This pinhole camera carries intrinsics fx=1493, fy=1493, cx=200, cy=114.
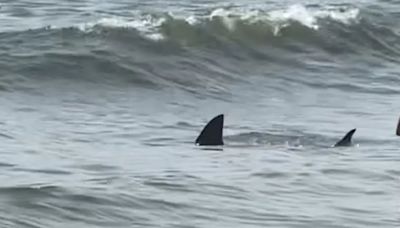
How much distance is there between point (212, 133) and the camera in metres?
12.5

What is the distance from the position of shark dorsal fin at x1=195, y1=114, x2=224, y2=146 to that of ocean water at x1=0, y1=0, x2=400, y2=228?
0.21 metres

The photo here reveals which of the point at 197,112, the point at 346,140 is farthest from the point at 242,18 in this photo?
the point at 346,140

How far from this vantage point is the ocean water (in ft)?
32.7

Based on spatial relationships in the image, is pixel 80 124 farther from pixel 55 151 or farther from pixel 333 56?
pixel 333 56

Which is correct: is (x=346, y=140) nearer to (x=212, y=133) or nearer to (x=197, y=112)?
(x=212, y=133)

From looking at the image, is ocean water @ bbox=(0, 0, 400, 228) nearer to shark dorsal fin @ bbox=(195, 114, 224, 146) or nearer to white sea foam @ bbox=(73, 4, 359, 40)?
white sea foam @ bbox=(73, 4, 359, 40)

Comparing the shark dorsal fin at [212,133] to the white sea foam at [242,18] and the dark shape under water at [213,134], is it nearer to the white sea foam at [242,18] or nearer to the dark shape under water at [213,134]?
the dark shape under water at [213,134]

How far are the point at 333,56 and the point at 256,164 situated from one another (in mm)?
8018

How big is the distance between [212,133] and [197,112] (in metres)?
2.67

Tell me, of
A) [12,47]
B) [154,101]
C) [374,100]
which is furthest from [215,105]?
[12,47]

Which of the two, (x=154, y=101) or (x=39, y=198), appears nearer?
(x=39, y=198)

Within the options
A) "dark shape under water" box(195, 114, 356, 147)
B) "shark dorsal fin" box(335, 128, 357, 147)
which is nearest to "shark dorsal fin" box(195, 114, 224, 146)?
"dark shape under water" box(195, 114, 356, 147)

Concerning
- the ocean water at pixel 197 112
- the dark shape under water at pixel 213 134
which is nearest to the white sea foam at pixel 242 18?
the ocean water at pixel 197 112

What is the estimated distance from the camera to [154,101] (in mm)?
15680
